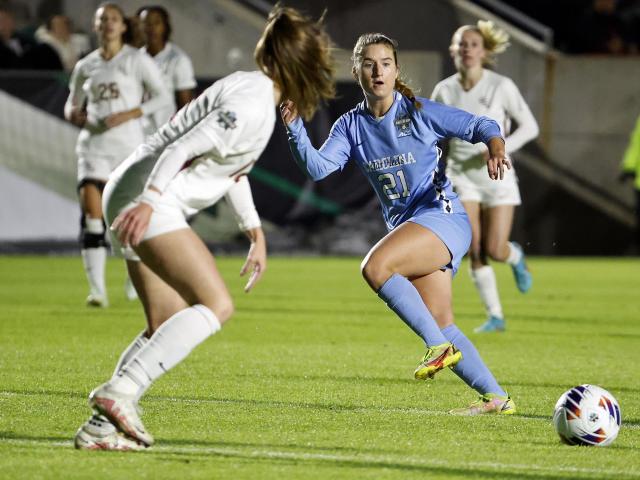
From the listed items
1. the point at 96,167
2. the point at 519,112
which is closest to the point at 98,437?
the point at 519,112

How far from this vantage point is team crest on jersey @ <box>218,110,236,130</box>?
5.05 metres

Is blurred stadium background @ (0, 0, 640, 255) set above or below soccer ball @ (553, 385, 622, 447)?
below

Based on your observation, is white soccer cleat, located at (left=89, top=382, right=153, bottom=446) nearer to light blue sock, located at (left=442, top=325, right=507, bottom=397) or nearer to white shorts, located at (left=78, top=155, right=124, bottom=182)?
light blue sock, located at (left=442, top=325, right=507, bottom=397)

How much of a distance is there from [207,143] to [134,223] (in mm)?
400

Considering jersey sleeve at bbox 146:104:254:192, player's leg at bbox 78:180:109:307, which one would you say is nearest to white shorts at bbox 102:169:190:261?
jersey sleeve at bbox 146:104:254:192

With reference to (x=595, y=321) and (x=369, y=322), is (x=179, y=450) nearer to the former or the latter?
(x=369, y=322)

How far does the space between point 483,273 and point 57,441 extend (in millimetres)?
5727

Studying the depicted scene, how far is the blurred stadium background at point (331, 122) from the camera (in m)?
18.5

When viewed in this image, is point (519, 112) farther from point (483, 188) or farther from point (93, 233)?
point (93, 233)

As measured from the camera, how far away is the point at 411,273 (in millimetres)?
6500

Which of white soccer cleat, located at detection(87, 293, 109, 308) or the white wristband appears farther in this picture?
white soccer cleat, located at detection(87, 293, 109, 308)

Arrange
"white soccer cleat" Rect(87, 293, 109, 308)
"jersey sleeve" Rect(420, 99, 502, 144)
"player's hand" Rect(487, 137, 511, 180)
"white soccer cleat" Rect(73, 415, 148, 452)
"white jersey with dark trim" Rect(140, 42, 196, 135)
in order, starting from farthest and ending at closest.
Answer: "white jersey with dark trim" Rect(140, 42, 196, 135), "white soccer cleat" Rect(87, 293, 109, 308), "jersey sleeve" Rect(420, 99, 502, 144), "player's hand" Rect(487, 137, 511, 180), "white soccer cleat" Rect(73, 415, 148, 452)

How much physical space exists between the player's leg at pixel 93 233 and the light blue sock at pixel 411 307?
5.69 meters

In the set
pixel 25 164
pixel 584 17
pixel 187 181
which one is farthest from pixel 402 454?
pixel 584 17
